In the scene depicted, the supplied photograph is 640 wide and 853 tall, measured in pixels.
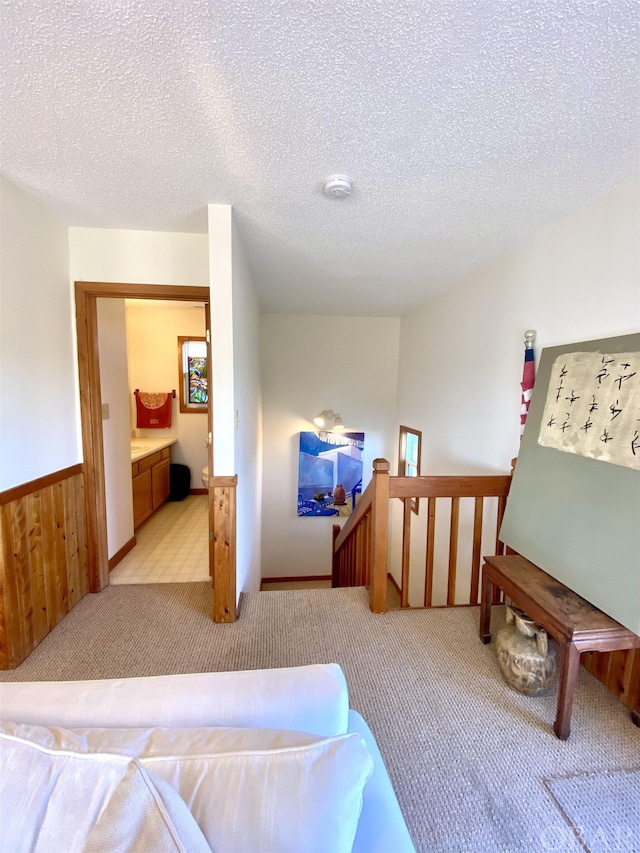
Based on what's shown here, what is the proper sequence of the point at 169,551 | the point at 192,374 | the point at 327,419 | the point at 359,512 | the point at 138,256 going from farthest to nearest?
the point at 192,374
the point at 327,419
the point at 169,551
the point at 359,512
the point at 138,256

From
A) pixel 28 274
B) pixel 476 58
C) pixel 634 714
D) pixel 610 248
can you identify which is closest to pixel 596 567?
pixel 634 714

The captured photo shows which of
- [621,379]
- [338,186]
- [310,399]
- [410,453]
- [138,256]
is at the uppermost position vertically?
[338,186]

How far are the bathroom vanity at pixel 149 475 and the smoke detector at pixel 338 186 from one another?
10.3 ft

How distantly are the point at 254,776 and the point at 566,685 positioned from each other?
55.1 inches

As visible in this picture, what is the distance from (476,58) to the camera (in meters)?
1.03

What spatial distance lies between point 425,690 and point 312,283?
3090 millimetres

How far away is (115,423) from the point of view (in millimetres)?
2904

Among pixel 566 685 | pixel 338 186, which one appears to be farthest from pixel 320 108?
pixel 566 685

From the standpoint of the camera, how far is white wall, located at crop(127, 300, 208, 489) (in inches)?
196

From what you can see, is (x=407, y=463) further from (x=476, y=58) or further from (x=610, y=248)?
(x=476, y=58)

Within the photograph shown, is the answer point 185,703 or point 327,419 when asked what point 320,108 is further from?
point 327,419

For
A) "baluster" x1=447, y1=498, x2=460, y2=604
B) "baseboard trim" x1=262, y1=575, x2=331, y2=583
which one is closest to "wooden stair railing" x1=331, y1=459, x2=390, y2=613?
"baluster" x1=447, y1=498, x2=460, y2=604

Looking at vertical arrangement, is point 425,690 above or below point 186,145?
below

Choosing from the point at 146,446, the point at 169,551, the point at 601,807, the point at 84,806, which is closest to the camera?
the point at 84,806
